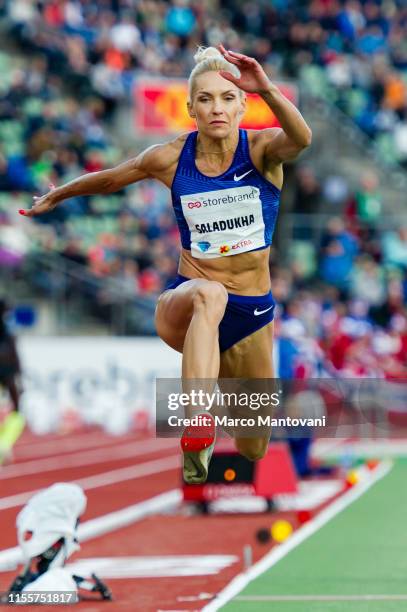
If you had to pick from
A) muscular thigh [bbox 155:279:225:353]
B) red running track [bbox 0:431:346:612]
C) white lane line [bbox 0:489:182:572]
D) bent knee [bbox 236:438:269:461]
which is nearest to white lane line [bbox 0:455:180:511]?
red running track [bbox 0:431:346:612]

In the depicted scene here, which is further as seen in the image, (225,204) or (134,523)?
(134,523)

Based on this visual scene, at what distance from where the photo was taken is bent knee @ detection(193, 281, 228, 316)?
6.94 meters

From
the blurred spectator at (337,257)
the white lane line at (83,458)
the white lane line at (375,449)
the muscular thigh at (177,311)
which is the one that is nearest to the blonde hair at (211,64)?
the muscular thigh at (177,311)

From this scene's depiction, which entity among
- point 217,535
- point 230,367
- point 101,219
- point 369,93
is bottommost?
point 217,535

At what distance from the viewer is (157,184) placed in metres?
23.4

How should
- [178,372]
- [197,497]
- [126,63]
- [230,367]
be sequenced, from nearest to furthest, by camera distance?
[230,367]
[197,497]
[178,372]
[126,63]

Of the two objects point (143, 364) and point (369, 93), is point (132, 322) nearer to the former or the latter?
point (143, 364)

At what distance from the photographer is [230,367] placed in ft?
25.5

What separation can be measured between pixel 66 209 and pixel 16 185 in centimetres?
80

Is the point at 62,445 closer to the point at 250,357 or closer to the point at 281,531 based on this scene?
the point at 281,531

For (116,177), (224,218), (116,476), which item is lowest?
(116,476)

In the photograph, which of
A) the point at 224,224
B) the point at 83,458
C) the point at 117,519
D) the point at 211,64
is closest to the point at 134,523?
the point at 117,519

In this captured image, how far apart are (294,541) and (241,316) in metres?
4.51

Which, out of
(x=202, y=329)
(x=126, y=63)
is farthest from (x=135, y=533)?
(x=126, y=63)
